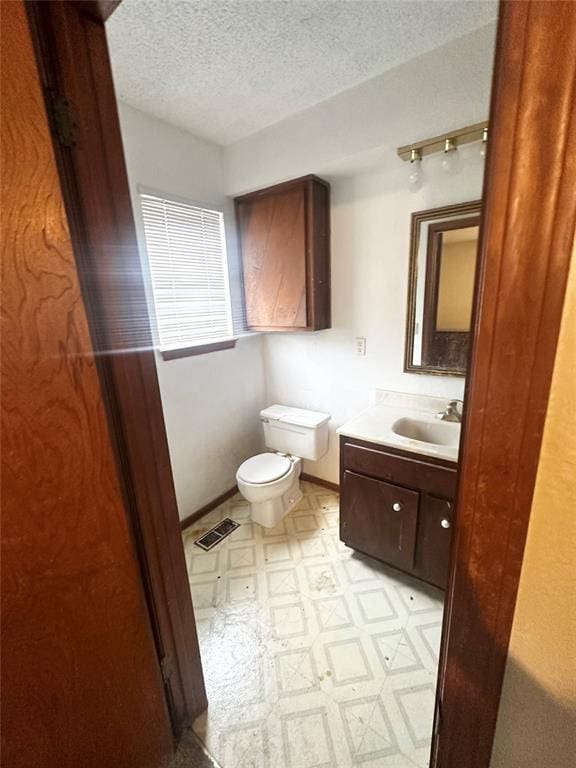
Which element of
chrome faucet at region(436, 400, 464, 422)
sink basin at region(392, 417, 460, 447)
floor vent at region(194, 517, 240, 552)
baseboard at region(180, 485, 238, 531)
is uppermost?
chrome faucet at region(436, 400, 464, 422)

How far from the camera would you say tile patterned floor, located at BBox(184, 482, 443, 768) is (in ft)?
3.58

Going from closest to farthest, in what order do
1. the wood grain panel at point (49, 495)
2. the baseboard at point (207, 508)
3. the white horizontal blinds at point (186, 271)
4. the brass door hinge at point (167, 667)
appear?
the wood grain panel at point (49, 495)
the brass door hinge at point (167, 667)
the white horizontal blinds at point (186, 271)
the baseboard at point (207, 508)

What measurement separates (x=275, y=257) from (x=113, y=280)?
1380mm

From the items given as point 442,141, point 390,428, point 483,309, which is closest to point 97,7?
point 483,309

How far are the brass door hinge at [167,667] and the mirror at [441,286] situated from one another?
5.54 ft

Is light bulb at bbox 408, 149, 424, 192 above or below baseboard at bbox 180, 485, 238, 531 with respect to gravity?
above

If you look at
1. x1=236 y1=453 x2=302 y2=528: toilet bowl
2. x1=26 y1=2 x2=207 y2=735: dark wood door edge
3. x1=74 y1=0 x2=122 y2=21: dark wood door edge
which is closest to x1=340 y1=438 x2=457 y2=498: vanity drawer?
x1=236 y1=453 x2=302 y2=528: toilet bowl

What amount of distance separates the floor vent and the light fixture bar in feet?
7.46

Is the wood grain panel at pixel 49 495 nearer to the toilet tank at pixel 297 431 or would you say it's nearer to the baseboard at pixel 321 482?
the toilet tank at pixel 297 431

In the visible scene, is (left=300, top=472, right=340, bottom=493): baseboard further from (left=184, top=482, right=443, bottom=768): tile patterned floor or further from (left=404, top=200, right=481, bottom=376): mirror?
(left=404, top=200, right=481, bottom=376): mirror

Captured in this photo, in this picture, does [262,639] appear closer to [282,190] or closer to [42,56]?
[42,56]

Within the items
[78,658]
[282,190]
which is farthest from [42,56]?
[282,190]

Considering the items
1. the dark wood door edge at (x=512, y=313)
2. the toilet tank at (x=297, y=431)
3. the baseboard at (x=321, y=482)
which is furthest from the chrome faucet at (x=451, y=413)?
the dark wood door edge at (x=512, y=313)

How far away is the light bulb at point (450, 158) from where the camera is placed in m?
1.34
